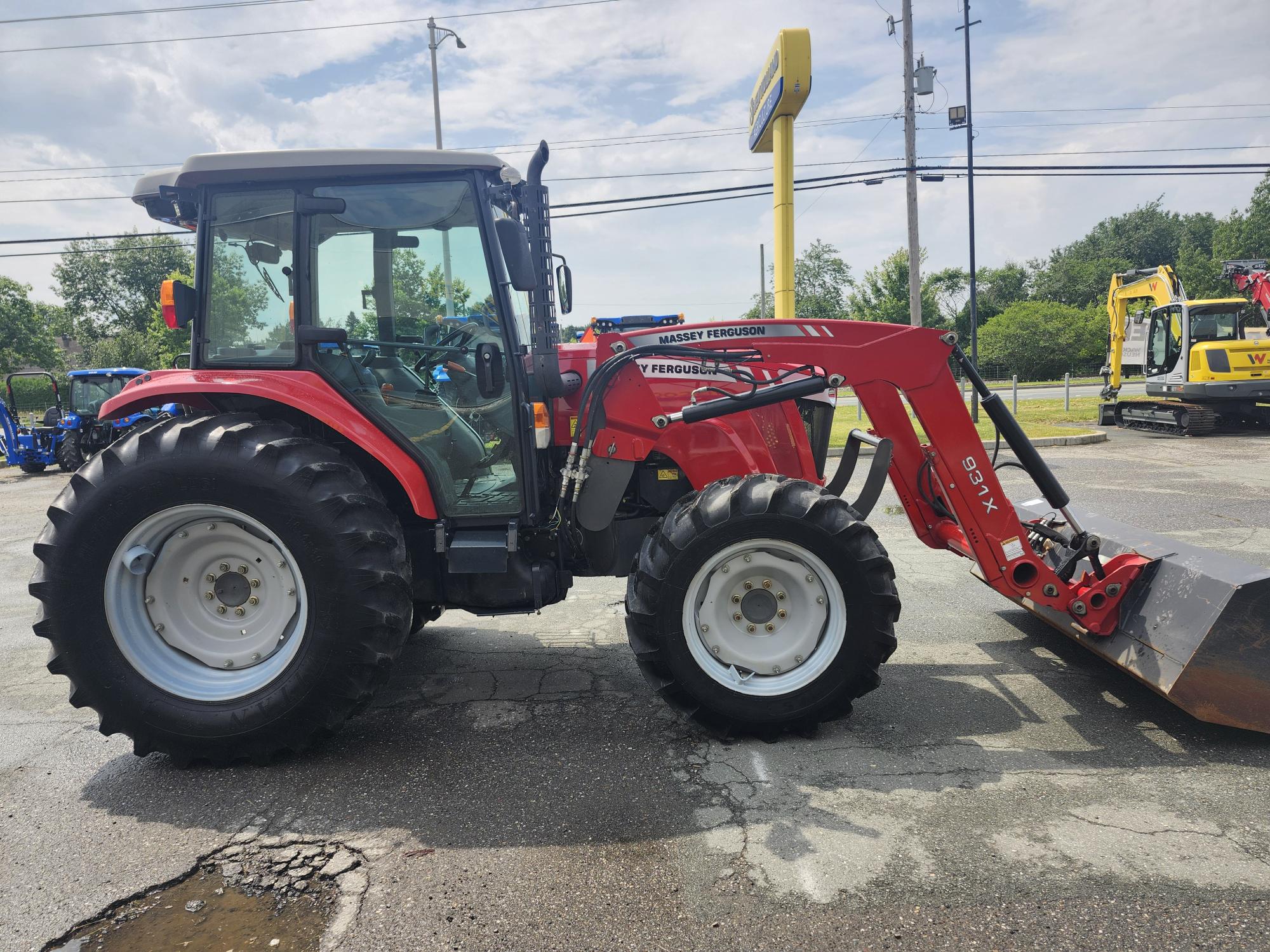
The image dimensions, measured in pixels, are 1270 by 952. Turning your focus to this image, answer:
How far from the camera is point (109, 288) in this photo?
181 ft

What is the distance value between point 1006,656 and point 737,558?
1.92 meters

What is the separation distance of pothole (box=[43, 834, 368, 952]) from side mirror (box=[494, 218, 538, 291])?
2300 millimetres

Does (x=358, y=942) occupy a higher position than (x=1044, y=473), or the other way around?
(x=1044, y=473)

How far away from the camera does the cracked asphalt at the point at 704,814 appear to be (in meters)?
2.29

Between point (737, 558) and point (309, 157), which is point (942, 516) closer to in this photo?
point (737, 558)

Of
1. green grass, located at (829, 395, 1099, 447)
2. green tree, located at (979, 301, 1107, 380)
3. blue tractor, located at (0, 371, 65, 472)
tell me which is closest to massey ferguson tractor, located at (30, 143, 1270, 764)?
green grass, located at (829, 395, 1099, 447)

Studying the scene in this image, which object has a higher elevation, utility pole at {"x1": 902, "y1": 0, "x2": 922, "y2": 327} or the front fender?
utility pole at {"x1": 902, "y1": 0, "x2": 922, "y2": 327}

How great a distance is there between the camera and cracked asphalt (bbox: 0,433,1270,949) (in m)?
2.29

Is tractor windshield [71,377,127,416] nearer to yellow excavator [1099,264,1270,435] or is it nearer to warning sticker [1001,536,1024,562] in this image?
warning sticker [1001,536,1024,562]

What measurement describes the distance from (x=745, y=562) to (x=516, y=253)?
168 centimetres

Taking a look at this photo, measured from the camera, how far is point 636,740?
341cm

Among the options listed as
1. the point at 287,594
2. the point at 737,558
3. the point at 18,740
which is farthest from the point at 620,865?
the point at 18,740

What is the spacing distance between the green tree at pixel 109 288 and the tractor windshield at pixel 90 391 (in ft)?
138

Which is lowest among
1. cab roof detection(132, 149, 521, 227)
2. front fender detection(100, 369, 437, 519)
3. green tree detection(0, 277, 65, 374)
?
front fender detection(100, 369, 437, 519)
